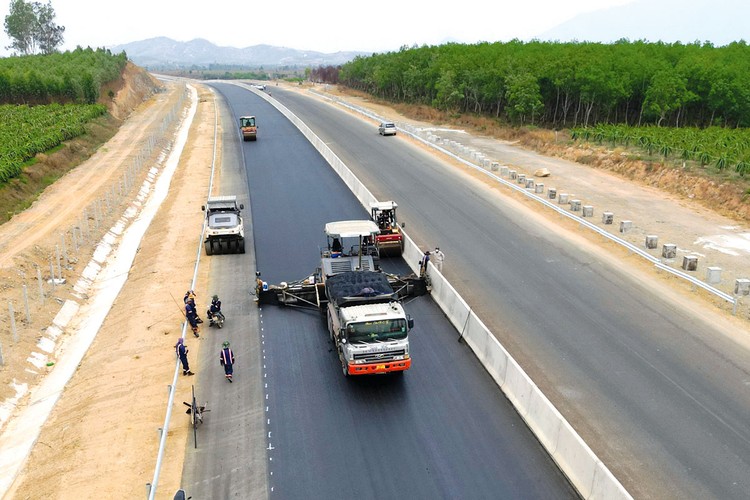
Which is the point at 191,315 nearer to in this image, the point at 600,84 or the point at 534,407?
the point at 534,407

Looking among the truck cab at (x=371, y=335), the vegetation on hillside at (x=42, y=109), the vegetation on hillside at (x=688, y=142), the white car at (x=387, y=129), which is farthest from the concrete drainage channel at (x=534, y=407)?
the white car at (x=387, y=129)

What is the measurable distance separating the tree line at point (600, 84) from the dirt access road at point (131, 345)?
26478 millimetres

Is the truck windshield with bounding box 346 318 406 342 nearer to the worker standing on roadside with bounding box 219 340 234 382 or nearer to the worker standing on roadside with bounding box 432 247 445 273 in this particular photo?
the worker standing on roadside with bounding box 219 340 234 382

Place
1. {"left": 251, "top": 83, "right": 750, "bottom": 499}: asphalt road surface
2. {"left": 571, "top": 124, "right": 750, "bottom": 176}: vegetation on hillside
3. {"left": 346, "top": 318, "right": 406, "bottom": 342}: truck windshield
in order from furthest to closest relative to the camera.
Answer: {"left": 571, "top": 124, "right": 750, "bottom": 176}: vegetation on hillside → {"left": 346, "top": 318, "right": 406, "bottom": 342}: truck windshield → {"left": 251, "top": 83, "right": 750, "bottom": 499}: asphalt road surface

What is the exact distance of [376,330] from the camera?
18.5 meters

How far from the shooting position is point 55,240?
33000 mm

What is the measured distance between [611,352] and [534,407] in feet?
18.2

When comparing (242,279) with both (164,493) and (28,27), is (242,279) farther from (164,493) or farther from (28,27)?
(28,27)

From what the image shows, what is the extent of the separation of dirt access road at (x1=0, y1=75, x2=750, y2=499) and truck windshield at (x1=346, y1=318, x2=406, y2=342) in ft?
17.8

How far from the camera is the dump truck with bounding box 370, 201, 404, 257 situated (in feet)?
98.2

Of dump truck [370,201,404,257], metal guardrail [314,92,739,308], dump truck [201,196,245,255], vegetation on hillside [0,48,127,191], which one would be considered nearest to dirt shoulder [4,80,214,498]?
dump truck [201,196,245,255]

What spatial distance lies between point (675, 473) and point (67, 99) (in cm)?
9391

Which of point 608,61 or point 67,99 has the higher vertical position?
point 608,61

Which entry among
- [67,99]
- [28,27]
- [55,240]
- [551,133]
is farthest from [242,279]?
[28,27]
